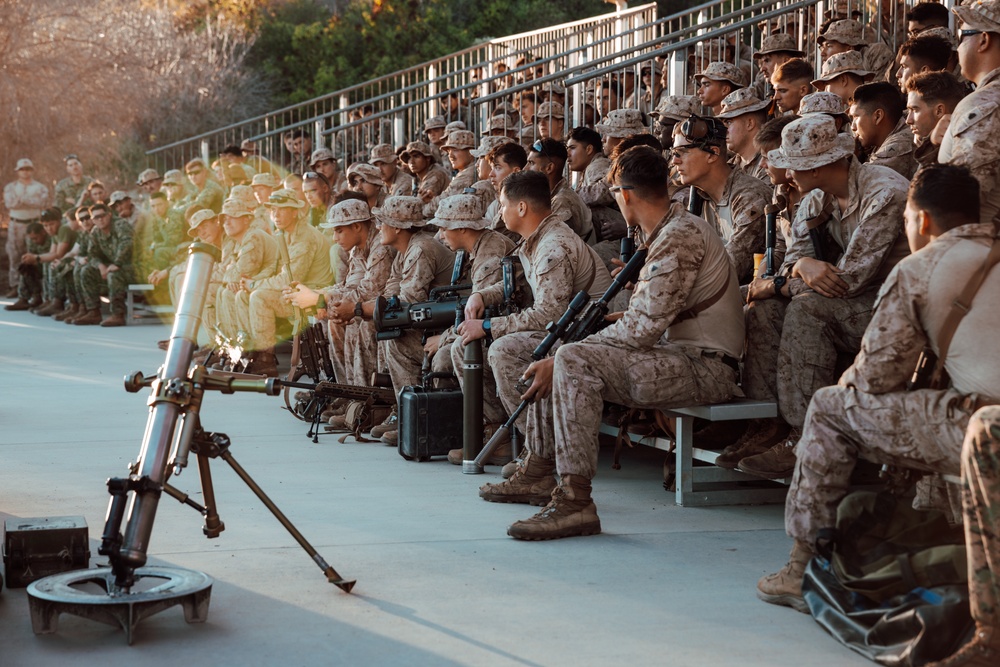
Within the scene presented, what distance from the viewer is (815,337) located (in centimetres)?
599

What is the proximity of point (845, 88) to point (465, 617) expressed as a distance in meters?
5.15

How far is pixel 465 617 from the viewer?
4672 millimetres

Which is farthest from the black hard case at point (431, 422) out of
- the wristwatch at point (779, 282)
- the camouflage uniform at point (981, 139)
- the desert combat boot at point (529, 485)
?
the camouflage uniform at point (981, 139)

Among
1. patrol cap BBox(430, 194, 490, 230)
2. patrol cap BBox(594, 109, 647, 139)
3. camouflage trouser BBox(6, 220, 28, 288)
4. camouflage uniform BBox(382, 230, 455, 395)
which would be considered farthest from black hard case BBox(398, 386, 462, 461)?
camouflage trouser BBox(6, 220, 28, 288)

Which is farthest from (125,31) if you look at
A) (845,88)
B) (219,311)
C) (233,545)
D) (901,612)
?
(901,612)

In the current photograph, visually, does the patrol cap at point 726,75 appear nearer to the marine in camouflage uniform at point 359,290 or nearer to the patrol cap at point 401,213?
the patrol cap at point 401,213

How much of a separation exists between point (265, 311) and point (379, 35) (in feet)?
85.8

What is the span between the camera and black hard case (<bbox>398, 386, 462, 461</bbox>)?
7.82 m

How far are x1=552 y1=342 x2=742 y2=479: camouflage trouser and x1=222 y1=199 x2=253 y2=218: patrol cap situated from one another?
6899 mm

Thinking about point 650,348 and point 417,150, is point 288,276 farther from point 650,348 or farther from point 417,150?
point 650,348

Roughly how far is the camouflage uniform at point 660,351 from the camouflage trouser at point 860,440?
1.37 meters

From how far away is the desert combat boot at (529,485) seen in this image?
Answer: 6.57 m

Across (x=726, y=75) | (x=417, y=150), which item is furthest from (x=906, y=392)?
(x=417, y=150)

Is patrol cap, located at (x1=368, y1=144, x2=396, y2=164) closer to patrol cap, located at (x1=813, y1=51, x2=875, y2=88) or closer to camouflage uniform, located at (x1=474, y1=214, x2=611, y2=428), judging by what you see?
patrol cap, located at (x1=813, y1=51, x2=875, y2=88)
